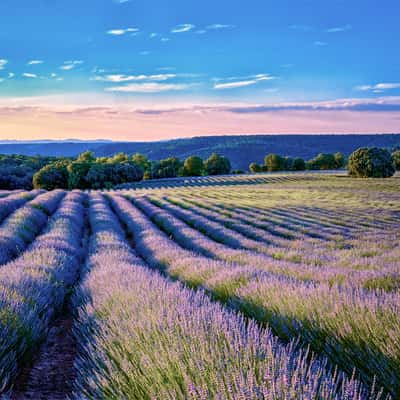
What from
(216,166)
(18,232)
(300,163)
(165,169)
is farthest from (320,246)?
(300,163)

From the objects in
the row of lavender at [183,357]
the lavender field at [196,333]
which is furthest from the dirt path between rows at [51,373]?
the row of lavender at [183,357]

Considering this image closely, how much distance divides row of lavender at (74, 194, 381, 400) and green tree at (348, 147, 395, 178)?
233 ft

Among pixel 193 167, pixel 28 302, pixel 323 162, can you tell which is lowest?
pixel 193 167

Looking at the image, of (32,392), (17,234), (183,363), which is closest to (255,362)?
(183,363)

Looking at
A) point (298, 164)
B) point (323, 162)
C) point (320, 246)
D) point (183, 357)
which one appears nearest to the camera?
point (183, 357)

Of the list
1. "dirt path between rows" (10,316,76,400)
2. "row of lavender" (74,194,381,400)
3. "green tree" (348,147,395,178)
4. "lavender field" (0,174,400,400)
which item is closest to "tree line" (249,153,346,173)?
"green tree" (348,147,395,178)

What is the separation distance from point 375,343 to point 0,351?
2.37 m

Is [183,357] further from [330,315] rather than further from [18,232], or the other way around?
[18,232]

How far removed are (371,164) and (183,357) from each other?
7239 centimetres

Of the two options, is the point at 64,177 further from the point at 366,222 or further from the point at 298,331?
the point at 298,331

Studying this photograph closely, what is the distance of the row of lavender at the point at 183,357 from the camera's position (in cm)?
172

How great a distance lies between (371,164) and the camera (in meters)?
68.6

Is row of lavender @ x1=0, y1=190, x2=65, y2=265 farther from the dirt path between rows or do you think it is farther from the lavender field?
the dirt path between rows

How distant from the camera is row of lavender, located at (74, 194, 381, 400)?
5.63 ft
